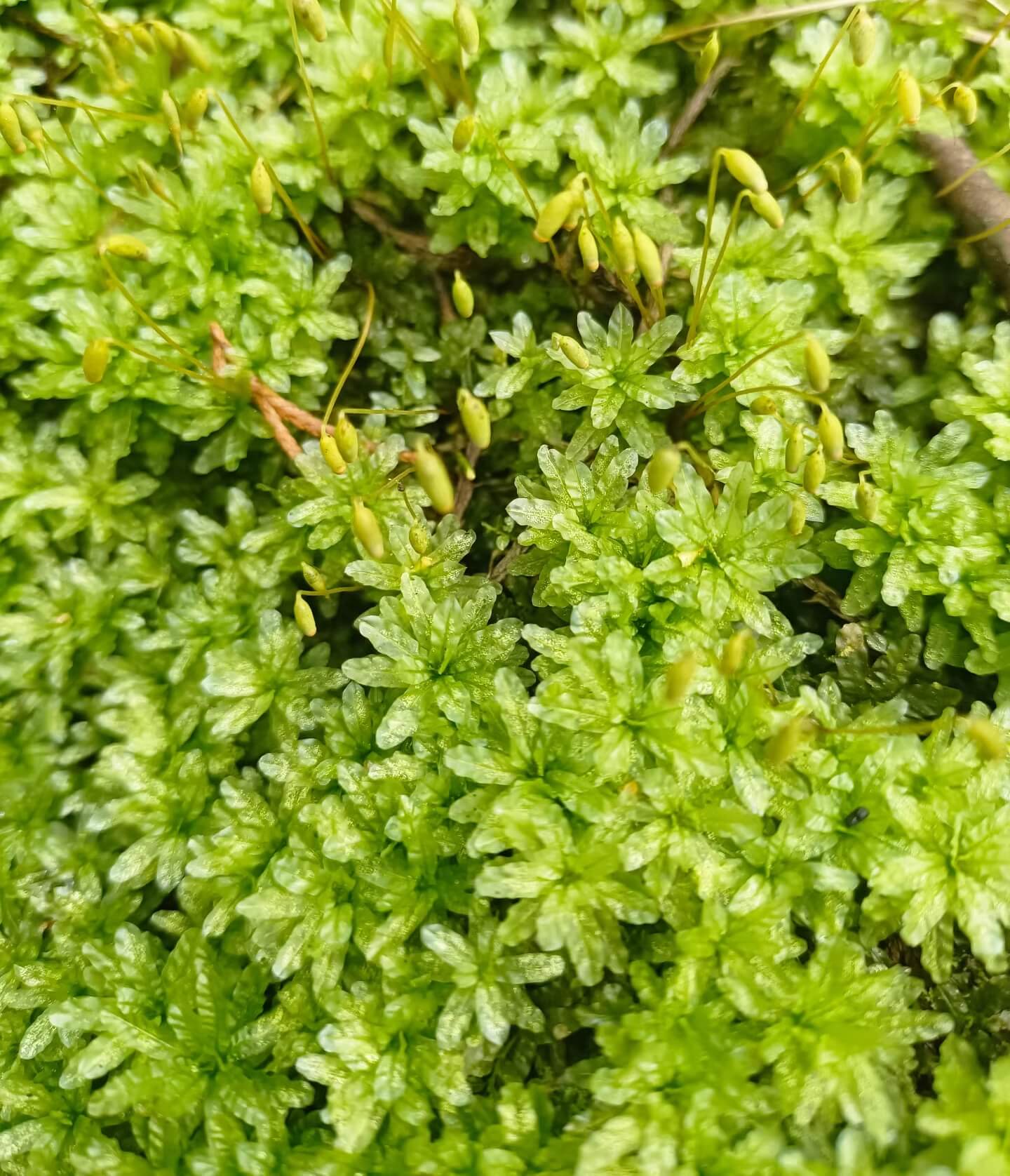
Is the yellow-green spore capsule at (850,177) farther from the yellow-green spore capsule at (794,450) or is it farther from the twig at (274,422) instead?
the twig at (274,422)

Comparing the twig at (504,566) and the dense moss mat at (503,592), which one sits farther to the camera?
the twig at (504,566)

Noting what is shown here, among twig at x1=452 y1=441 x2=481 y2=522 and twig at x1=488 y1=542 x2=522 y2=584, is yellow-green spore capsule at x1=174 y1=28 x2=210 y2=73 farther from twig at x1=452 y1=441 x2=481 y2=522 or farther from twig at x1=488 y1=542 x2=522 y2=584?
twig at x1=488 y1=542 x2=522 y2=584

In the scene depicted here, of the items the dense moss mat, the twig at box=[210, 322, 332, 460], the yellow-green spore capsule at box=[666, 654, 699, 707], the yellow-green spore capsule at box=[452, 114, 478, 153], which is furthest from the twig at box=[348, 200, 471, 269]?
the yellow-green spore capsule at box=[666, 654, 699, 707]

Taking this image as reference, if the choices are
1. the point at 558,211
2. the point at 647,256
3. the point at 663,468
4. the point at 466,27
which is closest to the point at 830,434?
the point at 663,468

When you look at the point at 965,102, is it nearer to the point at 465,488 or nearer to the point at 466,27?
the point at 466,27

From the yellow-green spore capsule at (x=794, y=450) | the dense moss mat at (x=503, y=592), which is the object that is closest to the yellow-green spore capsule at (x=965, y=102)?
→ the dense moss mat at (x=503, y=592)
